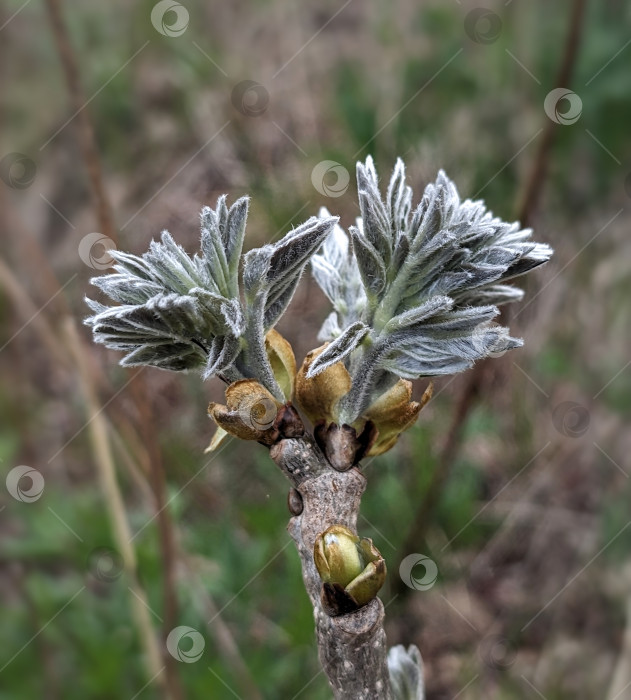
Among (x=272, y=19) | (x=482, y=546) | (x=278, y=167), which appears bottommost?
(x=482, y=546)

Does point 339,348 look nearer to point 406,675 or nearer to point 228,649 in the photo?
point 406,675

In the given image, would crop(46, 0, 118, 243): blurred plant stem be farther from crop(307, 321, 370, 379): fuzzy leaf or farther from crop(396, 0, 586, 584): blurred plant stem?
crop(307, 321, 370, 379): fuzzy leaf

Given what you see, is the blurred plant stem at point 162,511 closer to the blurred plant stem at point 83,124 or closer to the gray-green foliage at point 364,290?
the blurred plant stem at point 83,124

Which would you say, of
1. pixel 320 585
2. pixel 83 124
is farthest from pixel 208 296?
pixel 83 124

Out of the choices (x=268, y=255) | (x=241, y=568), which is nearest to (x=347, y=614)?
(x=268, y=255)

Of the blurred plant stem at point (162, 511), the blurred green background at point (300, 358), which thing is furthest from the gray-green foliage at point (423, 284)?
the blurred plant stem at point (162, 511)

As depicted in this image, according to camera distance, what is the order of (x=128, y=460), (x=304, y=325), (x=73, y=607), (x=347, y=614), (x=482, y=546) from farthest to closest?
(x=304, y=325) < (x=482, y=546) < (x=73, y=607) < (x=128, y=460) < (x=347, y=614)

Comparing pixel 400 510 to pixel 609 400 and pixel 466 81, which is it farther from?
pixel 466 81
